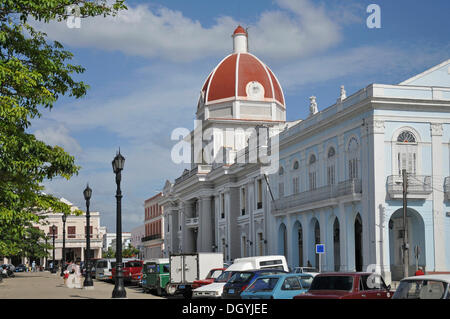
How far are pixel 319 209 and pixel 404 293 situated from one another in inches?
1126

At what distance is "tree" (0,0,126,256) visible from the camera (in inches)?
622

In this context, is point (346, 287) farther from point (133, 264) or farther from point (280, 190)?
point (280, 190)

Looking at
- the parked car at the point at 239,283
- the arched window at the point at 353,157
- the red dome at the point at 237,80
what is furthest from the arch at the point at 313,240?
the red dome at the point at 237,80

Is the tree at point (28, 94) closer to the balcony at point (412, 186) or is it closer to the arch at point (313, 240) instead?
the balcony at point (412, 186)

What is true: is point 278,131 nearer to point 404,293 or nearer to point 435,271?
point 435,271

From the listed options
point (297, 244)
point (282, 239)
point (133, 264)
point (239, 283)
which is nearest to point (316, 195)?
point (297, 244)

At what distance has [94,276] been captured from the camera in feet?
187

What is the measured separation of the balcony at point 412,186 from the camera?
1383 inches

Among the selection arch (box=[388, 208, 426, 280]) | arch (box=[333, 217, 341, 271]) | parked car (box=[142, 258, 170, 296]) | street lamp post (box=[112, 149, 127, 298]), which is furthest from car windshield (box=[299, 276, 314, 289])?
arch (box=[333, 217, 341, 271])

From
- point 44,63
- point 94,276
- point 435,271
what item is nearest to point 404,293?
point 44,63

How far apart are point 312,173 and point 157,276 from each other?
13830 mm

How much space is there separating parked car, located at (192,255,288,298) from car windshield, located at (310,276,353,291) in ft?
22.0

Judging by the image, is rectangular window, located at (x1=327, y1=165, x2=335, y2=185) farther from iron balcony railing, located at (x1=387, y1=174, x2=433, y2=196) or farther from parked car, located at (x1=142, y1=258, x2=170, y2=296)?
parked car, located at (x1=142, y1=258, x2=170, y2=296)

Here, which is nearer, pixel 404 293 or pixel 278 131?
pixel 404 293
